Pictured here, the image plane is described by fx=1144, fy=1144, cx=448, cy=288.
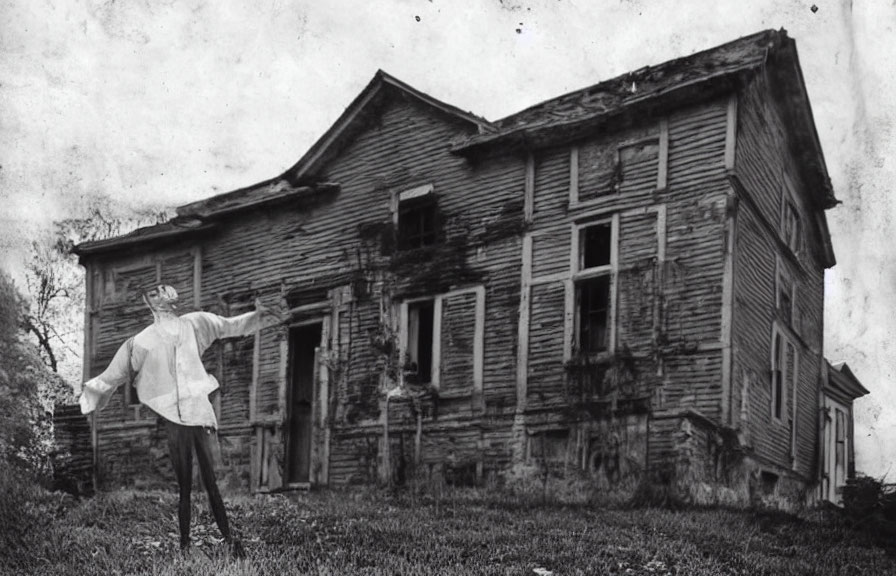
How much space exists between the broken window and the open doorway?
5.55 metres

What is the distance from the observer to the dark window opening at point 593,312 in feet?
59.5

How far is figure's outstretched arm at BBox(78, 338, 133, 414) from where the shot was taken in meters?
9.37

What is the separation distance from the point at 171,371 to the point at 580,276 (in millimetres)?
9953

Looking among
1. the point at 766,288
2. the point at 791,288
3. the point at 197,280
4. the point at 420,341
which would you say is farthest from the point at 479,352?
the point at 197,280

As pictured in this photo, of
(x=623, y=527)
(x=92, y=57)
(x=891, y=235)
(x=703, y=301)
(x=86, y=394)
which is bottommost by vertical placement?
(x=623, y=527)

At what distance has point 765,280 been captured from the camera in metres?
19.0

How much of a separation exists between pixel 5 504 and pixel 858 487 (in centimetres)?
1093

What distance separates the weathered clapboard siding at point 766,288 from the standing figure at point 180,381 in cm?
967

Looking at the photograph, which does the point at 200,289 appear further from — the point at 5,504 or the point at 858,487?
the point at 858,487

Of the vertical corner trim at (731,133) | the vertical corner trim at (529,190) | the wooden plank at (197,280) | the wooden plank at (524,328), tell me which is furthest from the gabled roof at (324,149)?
the vertical corner trim at (731,133)

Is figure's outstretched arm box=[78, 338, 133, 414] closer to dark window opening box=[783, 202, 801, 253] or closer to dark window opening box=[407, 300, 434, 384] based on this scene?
dark window opening box=[407, 300, 434, 384]

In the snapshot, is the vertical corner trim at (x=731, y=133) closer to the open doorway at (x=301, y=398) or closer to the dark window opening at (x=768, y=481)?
the dark window opening at (x=768, y=481)

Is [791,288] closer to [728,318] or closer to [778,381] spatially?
[778,381]

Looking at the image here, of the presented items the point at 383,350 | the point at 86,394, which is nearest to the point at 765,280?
the point at 383,350
